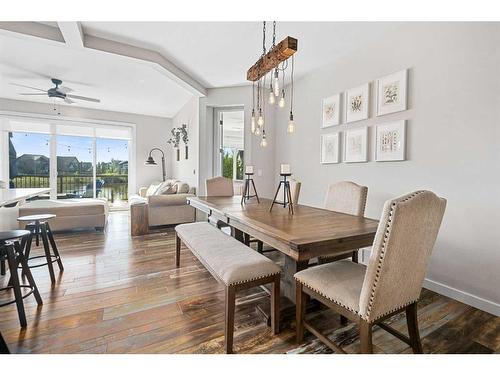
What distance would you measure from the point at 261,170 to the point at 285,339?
3.23 metres

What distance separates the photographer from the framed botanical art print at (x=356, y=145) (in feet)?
9.50

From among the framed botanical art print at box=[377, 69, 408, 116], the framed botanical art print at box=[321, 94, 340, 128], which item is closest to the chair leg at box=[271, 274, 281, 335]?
the framed botanical art print at box=[377, 69, 408, 116]

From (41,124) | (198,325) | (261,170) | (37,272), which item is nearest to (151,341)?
(198,325)

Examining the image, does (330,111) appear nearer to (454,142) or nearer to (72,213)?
(454,142)

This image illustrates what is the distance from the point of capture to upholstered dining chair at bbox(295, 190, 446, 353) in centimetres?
109

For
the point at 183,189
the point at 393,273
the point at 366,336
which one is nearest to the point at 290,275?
the point at 366,336

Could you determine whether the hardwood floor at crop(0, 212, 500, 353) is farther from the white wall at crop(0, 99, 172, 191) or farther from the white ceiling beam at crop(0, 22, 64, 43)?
the white wall at crop(0, 99, 172, 191)

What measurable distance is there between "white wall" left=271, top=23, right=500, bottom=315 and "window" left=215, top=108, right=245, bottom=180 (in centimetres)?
262

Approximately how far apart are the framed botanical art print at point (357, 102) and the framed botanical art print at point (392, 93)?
15 centimetres

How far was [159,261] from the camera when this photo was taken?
Answer: 116 inches

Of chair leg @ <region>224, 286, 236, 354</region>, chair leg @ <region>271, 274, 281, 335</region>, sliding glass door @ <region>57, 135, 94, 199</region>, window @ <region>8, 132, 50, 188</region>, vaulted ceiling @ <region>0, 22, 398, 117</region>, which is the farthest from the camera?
sliding glass door @ <region>57, 135, 94, 199</region>

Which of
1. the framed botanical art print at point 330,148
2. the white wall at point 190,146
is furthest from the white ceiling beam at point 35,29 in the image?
the framed botanical art print at point 330,148

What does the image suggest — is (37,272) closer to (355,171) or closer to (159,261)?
(159,261)

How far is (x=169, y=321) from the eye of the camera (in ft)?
5.81
